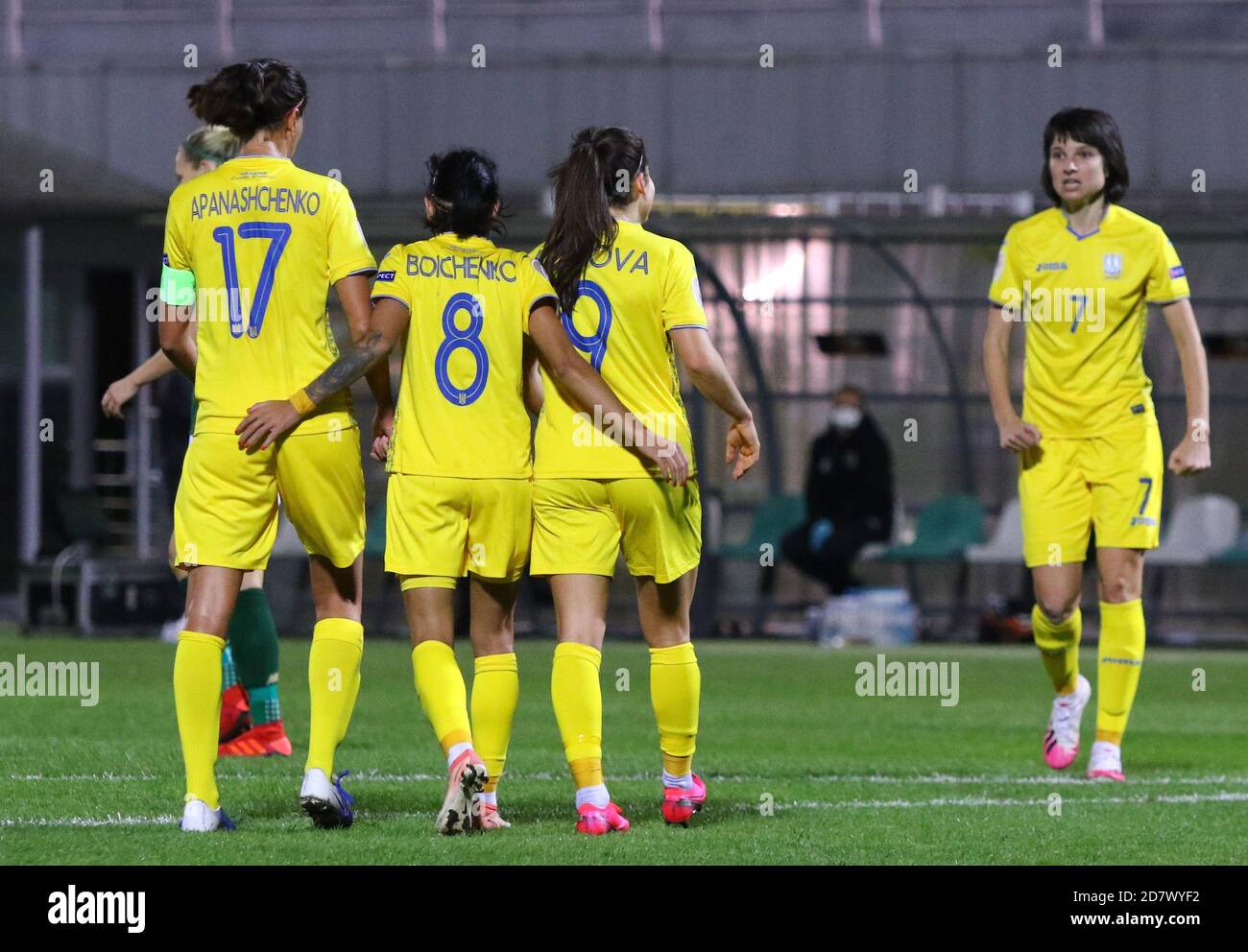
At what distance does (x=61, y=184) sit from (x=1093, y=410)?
11504 millimetres

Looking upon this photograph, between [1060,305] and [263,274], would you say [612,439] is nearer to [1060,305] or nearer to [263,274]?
[263,274]

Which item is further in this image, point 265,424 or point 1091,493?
point 1091,493

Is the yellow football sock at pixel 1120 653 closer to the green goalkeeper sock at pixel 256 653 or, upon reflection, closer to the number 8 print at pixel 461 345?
the number 8 print at pixel 461 345

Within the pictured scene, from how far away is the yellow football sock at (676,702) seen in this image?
5.87 metres

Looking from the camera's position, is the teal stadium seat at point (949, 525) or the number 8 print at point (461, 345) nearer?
the number 8 print at point (461, 345)

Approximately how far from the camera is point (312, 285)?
579cm

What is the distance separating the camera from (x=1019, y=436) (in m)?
7.45

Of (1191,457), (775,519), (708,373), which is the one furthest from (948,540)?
(708,373)

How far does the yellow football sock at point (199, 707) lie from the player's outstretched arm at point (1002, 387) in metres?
2.97

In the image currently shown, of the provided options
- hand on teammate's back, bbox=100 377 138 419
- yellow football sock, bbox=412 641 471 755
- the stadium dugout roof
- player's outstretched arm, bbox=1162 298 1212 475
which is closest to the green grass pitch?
yellow football sock, bbox=412 641 471 755

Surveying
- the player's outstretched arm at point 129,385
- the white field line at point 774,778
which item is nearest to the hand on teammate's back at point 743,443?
the white field line at point 774,778
